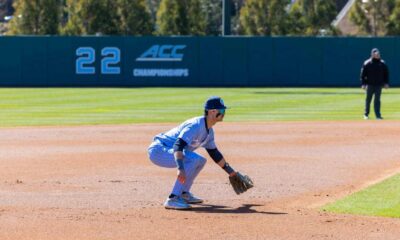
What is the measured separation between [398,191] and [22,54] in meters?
38.5

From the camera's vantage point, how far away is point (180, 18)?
198ft

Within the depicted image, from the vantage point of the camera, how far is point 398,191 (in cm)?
1316

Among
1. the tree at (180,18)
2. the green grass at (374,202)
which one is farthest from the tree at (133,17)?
the green grass at (374,202)

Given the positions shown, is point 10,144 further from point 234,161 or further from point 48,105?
point 48,105

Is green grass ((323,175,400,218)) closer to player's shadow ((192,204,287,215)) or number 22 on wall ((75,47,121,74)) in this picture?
player's shadow ((192,204,287,215))

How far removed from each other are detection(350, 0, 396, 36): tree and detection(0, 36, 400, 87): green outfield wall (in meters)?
12.7

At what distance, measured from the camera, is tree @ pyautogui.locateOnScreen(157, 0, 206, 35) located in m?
60.2

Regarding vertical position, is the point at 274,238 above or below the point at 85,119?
above

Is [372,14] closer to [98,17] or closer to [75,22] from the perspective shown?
[98,17]

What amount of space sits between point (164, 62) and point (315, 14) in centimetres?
1600

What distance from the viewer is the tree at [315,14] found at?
2462 inches

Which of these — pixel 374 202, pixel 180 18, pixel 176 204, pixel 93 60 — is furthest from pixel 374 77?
pixel 180 18

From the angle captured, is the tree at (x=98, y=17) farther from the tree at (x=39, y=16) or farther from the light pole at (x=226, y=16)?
the light pole at (x=226, y=16)

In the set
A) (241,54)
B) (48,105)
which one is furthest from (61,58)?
(48,105)
